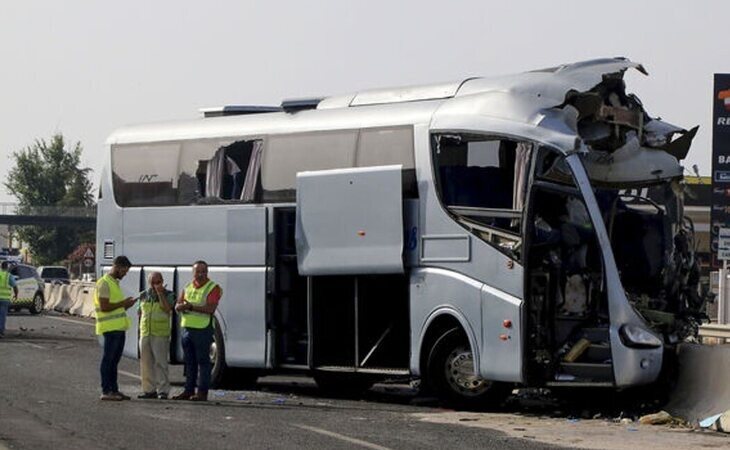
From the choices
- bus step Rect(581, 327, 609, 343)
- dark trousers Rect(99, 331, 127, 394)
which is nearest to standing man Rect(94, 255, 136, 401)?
dark trousers Rect(99, 331, 127, 394)

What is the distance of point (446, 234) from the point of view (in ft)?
57.8

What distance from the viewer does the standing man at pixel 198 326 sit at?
18719 millimetres

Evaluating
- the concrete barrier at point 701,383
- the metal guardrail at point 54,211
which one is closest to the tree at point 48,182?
the metal guardrail at point 54,211

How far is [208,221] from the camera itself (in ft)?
67.7

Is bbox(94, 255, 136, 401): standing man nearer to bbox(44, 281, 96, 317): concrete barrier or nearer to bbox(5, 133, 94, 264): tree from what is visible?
bbox(44, 281, 96, 317): concrete barrier

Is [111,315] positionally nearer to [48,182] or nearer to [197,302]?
[197,302]

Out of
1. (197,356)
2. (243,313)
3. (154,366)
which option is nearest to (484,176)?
(197,356)

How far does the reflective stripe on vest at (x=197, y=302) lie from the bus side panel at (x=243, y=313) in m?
Answer: 1.16

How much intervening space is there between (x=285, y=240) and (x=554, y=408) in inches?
155

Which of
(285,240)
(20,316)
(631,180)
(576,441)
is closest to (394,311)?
(285,240)

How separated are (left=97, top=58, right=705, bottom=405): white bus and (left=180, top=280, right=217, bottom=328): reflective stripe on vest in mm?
1201

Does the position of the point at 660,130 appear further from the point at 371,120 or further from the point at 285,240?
the point at 285,240

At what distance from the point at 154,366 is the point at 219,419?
130 inches

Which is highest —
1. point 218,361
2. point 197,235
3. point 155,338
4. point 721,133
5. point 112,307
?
point 721,133
